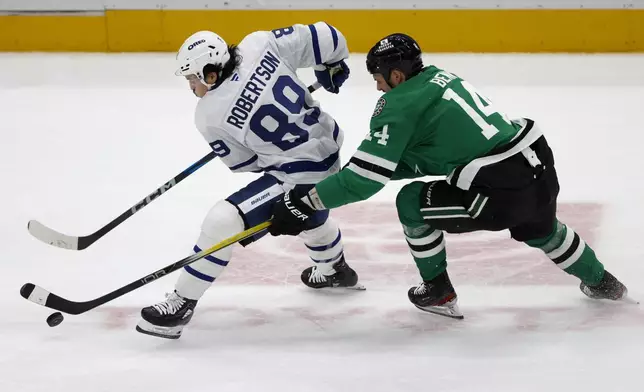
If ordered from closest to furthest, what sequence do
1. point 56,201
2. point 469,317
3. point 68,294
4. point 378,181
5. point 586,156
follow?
1. point 378,181
2. point 469,317
3. point 68,294
4. point 56,201
5. point 586,156

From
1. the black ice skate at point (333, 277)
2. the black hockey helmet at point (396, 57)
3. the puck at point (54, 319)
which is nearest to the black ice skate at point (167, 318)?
the puck at point (54, 319)

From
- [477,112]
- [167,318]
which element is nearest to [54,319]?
[167,318]

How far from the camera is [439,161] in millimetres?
3008

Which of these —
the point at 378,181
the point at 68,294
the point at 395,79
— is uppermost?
the point at 395,79

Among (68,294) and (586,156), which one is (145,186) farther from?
(586,156)

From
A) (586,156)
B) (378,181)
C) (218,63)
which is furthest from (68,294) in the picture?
(586,156)

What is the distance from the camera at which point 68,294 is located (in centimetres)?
352

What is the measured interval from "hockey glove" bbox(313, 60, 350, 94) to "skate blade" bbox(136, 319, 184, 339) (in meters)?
1.01

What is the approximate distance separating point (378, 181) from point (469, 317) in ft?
2.05

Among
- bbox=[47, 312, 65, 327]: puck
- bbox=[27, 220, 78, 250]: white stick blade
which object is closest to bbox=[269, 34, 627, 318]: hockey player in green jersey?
bbox=[47, 312, 65, 327]: puck

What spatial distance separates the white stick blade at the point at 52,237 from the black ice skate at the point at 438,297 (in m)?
1.22

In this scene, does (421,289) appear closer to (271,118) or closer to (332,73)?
(271,118)

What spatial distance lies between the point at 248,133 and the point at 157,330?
0.66 metres

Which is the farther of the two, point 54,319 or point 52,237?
point 52,237
